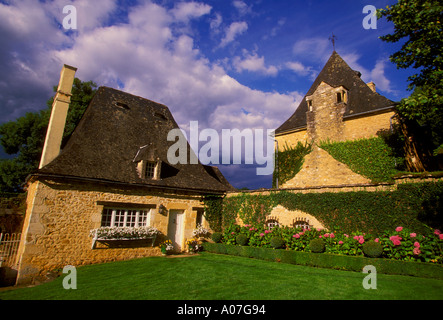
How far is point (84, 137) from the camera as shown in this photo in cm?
1234

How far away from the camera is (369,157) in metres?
14.2

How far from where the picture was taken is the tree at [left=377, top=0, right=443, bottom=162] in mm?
8875

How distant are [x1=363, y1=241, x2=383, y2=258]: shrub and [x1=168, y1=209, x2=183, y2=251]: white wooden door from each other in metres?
9.24

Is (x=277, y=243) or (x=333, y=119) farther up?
(x=333, y=119)

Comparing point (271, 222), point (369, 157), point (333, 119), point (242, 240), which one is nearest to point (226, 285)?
point (242, 240)

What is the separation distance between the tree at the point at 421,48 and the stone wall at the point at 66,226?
41.5 feet

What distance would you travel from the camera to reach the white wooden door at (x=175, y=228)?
45.2 feet

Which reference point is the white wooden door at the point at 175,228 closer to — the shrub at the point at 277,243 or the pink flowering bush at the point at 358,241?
the pink flowering bush at the point at 358,241

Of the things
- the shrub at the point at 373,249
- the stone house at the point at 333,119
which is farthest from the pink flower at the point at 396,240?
the stone house at the point at 333,119

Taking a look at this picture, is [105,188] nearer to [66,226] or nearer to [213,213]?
[66,226]

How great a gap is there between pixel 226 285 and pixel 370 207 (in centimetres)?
672
